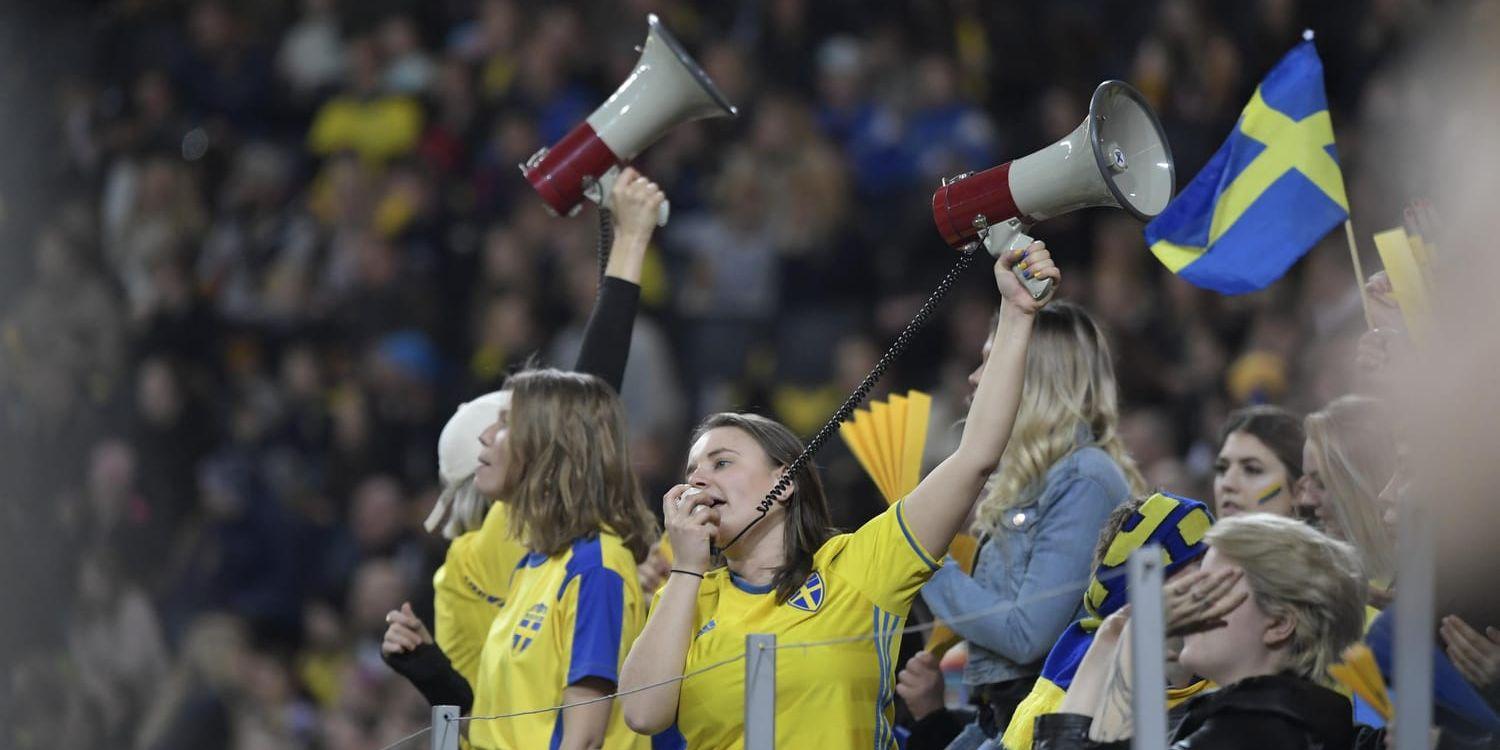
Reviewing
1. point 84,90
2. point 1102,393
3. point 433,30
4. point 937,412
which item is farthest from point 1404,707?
point 84,90

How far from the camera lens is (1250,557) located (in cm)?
247

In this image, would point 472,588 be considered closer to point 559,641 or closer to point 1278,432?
point 559,641

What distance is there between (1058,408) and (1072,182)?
0.68 meters

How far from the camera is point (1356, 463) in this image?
10.9 ft

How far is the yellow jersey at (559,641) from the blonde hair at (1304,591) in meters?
1.08

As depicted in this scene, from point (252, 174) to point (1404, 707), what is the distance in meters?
7.33

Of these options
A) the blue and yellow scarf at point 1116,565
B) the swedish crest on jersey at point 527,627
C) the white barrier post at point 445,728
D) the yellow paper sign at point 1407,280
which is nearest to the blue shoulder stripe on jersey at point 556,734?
the swedish crest on jersey at point 527,627

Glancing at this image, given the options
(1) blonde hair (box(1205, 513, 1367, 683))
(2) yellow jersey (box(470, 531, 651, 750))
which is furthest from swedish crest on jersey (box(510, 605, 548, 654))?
(1) blonde hair (box(1205, 513, 1367, 683))

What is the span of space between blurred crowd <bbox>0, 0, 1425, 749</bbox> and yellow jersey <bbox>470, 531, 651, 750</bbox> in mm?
2494

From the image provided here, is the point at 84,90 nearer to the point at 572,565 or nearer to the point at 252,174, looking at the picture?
the point at 252,174

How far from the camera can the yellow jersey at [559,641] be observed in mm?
3129

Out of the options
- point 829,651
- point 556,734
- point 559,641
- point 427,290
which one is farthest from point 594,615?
point 427,290

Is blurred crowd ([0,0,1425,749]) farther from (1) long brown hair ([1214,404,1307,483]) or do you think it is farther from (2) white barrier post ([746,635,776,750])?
(2) white barrier post ([746,635,776,750])

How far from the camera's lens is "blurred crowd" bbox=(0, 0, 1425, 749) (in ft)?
20.6
